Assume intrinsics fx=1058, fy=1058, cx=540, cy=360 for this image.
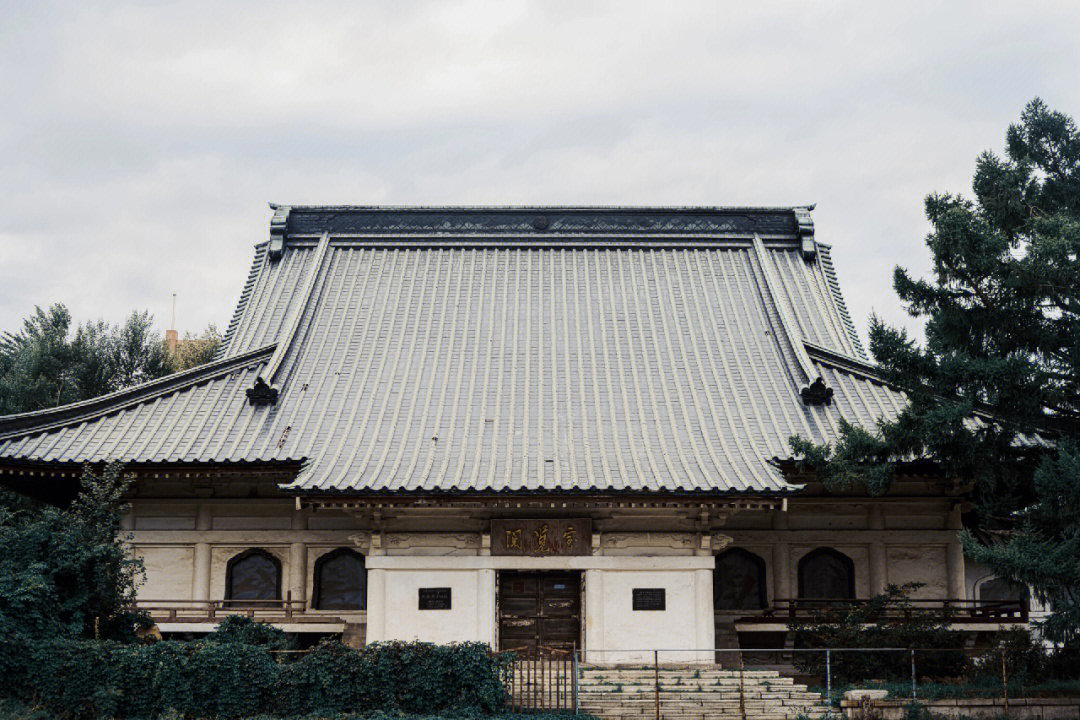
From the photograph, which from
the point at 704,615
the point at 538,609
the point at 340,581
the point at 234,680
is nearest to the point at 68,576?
the point at 234,680

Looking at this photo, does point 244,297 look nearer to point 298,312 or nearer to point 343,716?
point 298,312

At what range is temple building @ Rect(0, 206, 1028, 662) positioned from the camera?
19.0 meters

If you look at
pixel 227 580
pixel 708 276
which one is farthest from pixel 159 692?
pixel 708 276

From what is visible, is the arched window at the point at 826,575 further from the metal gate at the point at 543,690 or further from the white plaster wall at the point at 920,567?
the metal gate at the point at 543,690

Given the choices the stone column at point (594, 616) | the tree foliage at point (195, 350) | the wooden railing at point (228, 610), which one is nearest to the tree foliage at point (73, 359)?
the tree foliage at point (195, 350)

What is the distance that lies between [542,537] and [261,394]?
6.61 metres

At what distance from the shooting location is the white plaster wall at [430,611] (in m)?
19.0

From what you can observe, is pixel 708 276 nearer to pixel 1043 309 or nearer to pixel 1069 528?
pixel 1043 309

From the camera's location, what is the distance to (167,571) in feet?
68.9

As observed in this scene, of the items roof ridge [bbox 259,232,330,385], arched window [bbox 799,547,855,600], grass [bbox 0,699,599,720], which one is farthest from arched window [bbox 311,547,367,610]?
arched window [bbox 799,547,855,600]

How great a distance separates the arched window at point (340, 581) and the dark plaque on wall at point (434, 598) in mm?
2305

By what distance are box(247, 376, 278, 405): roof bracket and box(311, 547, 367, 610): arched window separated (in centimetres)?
337

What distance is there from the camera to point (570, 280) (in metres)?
26.7

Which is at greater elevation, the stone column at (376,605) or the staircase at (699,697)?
the stone column at (376,605)
